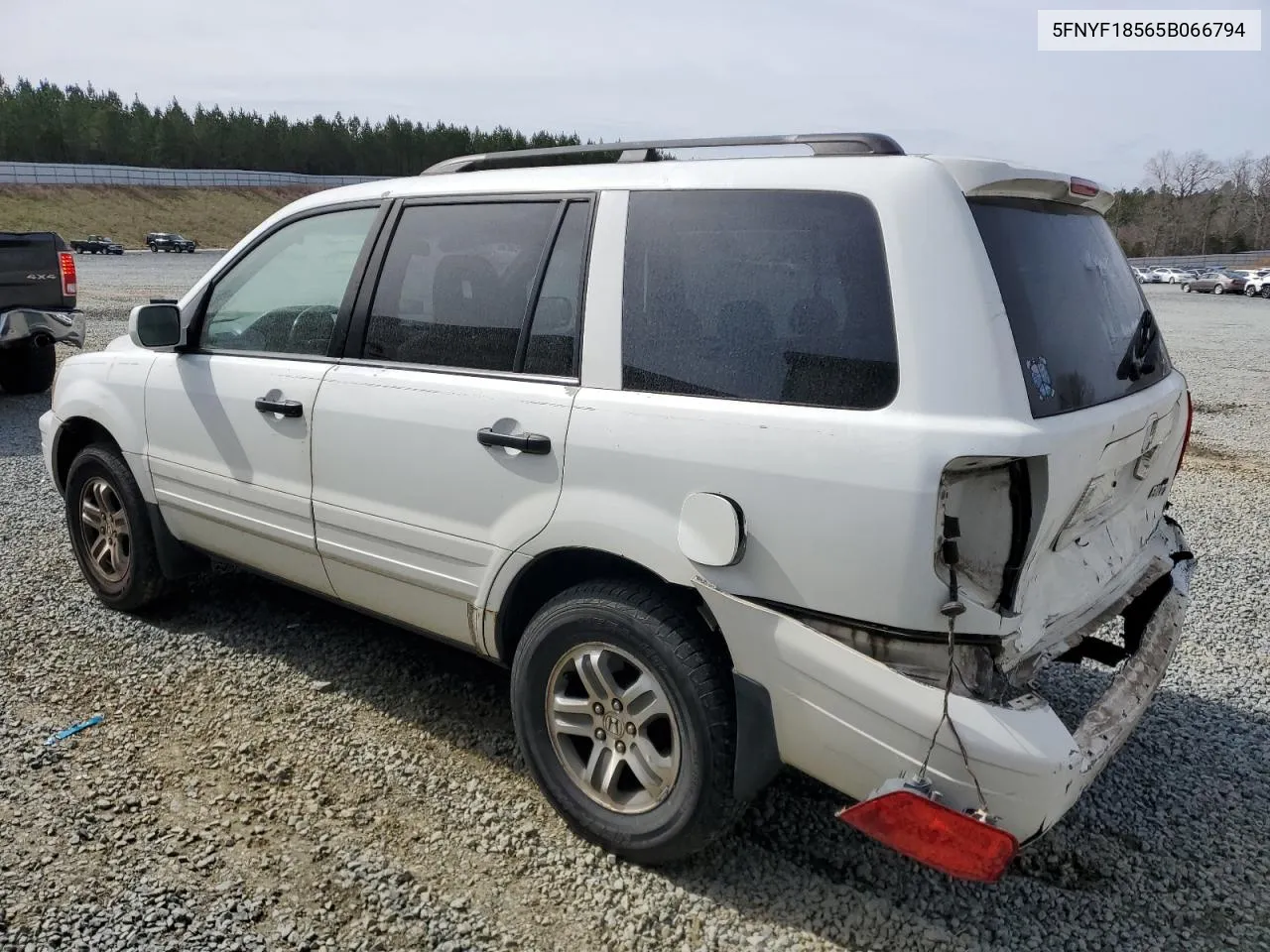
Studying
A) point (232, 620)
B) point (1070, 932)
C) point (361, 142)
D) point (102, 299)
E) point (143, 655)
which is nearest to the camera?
point (1070, 932)

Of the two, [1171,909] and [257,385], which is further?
[257,385]

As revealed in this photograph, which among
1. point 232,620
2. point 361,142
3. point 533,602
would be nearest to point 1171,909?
point 533,602

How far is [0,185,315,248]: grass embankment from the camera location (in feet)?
191

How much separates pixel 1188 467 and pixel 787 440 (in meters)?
7.17

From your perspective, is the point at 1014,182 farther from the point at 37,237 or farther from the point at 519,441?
the point at 37,237

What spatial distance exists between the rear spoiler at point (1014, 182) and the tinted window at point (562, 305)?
105 cm

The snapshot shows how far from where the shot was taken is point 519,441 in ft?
9.06

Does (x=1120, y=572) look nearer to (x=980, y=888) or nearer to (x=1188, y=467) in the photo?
(x=980, y=888)

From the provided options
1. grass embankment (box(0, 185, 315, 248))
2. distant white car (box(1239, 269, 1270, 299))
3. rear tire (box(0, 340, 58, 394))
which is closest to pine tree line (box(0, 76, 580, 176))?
grass embankment (box(0, 185, 315, 248))

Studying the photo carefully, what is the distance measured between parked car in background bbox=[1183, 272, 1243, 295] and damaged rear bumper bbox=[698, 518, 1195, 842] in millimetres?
49657

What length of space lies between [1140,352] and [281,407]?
112 inches

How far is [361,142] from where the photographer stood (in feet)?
319

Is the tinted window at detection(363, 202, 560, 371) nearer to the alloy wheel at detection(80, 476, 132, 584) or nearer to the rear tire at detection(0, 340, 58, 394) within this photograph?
the alloy wheel at detection(80, 476, 132, 584)

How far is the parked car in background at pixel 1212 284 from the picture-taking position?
4409cm
